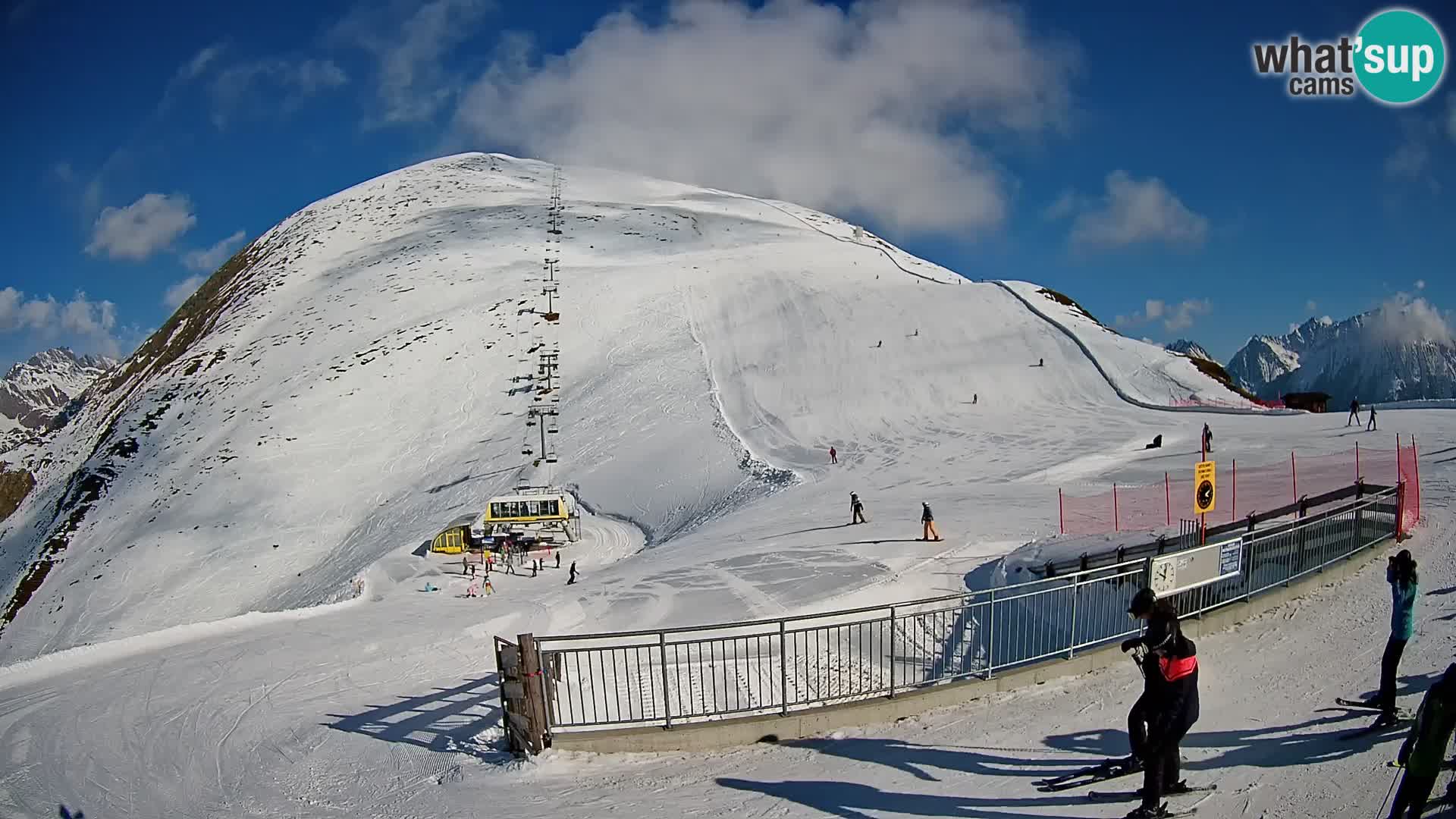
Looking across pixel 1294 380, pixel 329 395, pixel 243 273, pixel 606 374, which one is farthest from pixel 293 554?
pixel 1294 380

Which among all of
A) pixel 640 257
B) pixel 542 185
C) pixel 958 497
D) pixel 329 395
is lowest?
pixel 958 497

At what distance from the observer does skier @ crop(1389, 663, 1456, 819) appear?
507 cm

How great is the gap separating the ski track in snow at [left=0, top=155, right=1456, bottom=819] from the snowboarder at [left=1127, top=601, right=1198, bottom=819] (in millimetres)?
632

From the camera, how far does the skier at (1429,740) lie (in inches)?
200

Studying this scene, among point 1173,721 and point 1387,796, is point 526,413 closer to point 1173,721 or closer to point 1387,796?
point 1173,721

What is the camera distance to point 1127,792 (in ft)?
22.3

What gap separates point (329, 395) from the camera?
58.3m

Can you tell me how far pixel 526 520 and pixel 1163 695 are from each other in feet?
105

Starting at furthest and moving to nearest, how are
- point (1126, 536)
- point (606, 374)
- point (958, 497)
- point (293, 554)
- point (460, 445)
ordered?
point (606, 374) < point (460, 445) < point (293, 554) < point (958, 497) < point (1126, 536)

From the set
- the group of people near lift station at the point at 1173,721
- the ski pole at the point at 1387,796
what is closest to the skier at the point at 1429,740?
the group of people near lift station at the point at 1173,721

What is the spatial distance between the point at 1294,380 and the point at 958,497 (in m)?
187

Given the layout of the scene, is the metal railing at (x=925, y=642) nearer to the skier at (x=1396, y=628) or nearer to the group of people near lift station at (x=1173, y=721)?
the skier at (x=1396, y=628)

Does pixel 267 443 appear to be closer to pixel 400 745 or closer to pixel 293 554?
pixel 293 554

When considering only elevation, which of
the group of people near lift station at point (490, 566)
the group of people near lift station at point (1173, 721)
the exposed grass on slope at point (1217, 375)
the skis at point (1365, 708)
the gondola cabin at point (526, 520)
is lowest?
the group of people near lift station at point (490, 566)
